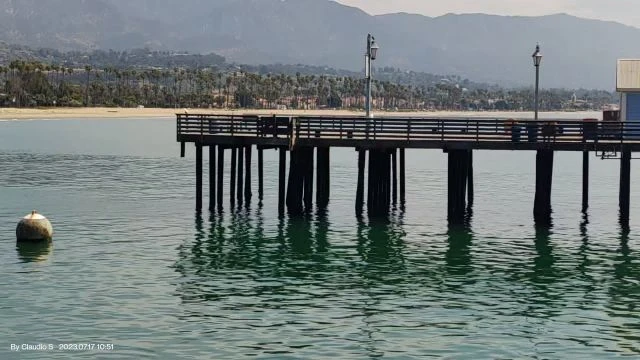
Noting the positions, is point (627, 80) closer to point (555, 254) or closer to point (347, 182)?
point (555, 254)

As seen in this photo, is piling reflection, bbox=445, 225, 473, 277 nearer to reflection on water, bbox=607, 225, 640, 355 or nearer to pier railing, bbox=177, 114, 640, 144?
pier railing, bbox=177, 114, 640, 144

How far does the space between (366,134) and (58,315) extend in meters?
23.0

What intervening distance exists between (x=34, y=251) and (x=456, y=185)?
805 inches

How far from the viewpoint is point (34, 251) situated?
42.4 metres

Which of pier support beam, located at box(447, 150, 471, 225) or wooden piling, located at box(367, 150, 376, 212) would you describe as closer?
pier support beam, located at box(447, 150, 471, 225)

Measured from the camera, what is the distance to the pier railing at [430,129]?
4797cm

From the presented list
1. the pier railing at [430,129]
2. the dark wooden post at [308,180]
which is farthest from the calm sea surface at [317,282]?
the pier railing at [430,129]

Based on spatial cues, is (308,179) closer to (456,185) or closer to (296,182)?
(296,182)

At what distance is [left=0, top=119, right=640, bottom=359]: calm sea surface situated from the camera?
2834 centimetres

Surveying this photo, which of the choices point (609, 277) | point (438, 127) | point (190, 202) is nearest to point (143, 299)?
point (609, 277)

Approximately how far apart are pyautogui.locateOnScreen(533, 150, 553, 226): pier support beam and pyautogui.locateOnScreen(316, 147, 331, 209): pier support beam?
1100cm

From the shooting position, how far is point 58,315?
101ft

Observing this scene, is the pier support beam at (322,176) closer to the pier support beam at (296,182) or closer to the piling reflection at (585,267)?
the pier support beam at (296,182)

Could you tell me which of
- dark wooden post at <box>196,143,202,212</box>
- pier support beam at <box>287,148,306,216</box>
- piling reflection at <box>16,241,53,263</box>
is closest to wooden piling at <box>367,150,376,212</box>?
pier support beam at <box>287,148,306,216</box>
